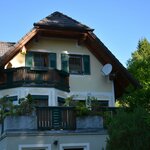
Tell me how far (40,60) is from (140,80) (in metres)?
8.66

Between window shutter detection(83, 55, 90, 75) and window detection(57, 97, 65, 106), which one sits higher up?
window shutter detection(83, 55, 90, 75)

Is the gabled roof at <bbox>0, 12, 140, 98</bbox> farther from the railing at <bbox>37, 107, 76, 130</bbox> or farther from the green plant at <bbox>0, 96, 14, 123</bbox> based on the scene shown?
the railing at <bbox>37, 107, 76, 130</bbox>

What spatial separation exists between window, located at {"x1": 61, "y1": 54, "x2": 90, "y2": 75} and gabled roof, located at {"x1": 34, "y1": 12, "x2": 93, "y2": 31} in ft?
5.79

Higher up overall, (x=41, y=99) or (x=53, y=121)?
(x=41, y=99)

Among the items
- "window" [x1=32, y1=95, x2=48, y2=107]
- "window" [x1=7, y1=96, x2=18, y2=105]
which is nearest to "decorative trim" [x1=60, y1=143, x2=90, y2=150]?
"window" [x1=32, y1=95, x2=48, y2=107]

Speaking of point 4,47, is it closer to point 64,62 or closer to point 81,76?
point 64,62

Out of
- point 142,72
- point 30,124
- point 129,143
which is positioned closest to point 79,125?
point 30,124

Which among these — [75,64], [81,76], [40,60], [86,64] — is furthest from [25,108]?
[86,64]

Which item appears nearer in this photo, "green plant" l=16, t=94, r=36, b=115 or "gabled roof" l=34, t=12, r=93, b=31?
"green plant" l=16, t=94, r=36, b=115

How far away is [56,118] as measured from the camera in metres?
19.8

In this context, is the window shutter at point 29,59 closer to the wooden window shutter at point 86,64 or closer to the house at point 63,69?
the house at point 63,69

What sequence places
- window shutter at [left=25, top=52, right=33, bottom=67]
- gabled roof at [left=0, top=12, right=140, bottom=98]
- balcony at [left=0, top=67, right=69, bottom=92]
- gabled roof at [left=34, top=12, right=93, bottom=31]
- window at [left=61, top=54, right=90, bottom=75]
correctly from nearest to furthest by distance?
balcony at [left=0, top=67, right=69, bottom=92] → gabled roof at [left=0, top=12, right=140, bottom=98] → gabled roof at [left=34, top=12, right=93, bottom=31] → window shutter at [left=25, top=52, right=33, bottom=67] → window at [left=61, top=54, right=90, bottom=75]

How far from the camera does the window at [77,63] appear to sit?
2455 centimetres

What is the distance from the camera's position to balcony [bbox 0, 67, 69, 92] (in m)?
22.3
